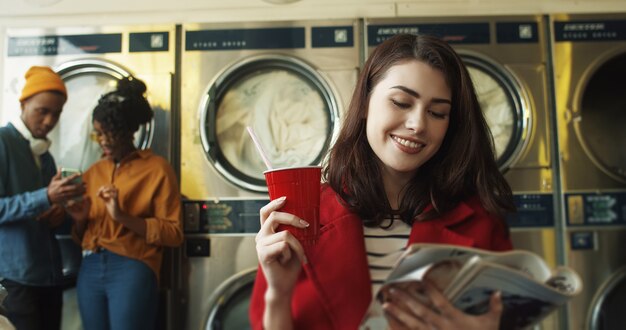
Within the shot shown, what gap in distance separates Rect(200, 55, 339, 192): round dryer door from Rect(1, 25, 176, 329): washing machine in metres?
0.29

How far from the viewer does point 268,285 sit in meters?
0.94

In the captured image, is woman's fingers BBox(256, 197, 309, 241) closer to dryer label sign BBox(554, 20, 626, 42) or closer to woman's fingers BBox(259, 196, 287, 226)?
woman's fingers BBox(259, 196, 287, 226)

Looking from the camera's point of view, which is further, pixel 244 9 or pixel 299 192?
pixel 244 9

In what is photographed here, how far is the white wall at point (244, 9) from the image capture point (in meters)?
2.75

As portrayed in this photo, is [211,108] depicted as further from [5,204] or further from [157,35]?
[5,204]

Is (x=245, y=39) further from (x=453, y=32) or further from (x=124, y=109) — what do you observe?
(x=453, y=32)

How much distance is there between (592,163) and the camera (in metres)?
2.60

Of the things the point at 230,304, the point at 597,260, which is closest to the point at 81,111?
the point at 230,304

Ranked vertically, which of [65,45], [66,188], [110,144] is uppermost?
[65,45]

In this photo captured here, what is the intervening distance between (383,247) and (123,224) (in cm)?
162

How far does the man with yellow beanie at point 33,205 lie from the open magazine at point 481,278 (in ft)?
6.50

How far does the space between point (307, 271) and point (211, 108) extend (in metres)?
1.82

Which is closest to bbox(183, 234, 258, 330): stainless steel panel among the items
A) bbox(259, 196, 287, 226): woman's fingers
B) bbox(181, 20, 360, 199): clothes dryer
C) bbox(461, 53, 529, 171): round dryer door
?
bbox(181, 20, 360, 199): clothes dryer

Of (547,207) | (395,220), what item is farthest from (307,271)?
(547,207)
